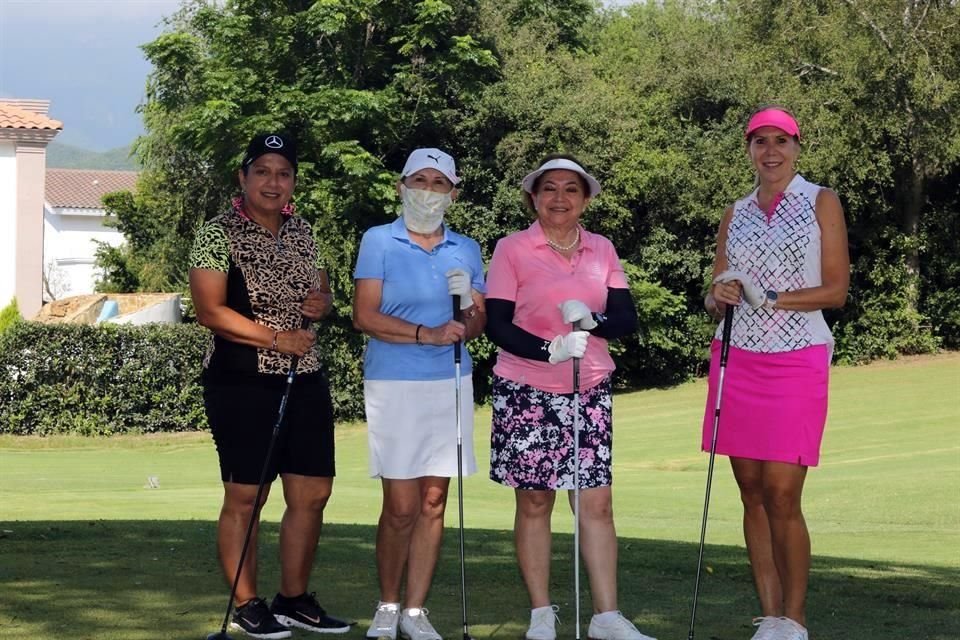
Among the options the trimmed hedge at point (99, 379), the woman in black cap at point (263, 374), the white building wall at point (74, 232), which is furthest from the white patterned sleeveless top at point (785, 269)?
the white building wall at point (74, 232)

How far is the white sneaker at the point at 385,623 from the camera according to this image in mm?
5621

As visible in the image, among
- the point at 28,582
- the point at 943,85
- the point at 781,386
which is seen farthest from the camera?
the point at 943,85

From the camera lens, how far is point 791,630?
5.46m

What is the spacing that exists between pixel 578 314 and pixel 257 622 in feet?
5.86

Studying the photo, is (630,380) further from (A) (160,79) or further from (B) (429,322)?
(B) (429,322)

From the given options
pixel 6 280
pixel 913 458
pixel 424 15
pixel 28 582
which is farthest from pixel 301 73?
pixel 28 582

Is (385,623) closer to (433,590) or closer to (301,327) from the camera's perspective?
(433,590)

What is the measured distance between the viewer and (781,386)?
5.59m

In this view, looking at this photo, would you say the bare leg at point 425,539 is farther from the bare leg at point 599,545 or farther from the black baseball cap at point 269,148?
the black baseball cap at point 269,148

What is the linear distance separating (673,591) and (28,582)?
10.1 ft

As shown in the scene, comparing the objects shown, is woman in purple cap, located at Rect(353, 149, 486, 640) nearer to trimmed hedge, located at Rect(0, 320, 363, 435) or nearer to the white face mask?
the white face mask

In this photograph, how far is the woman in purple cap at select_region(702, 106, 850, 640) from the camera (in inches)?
219

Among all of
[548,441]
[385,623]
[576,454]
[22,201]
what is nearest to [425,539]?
[385,623]

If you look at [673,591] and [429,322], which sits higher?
[429,322]
